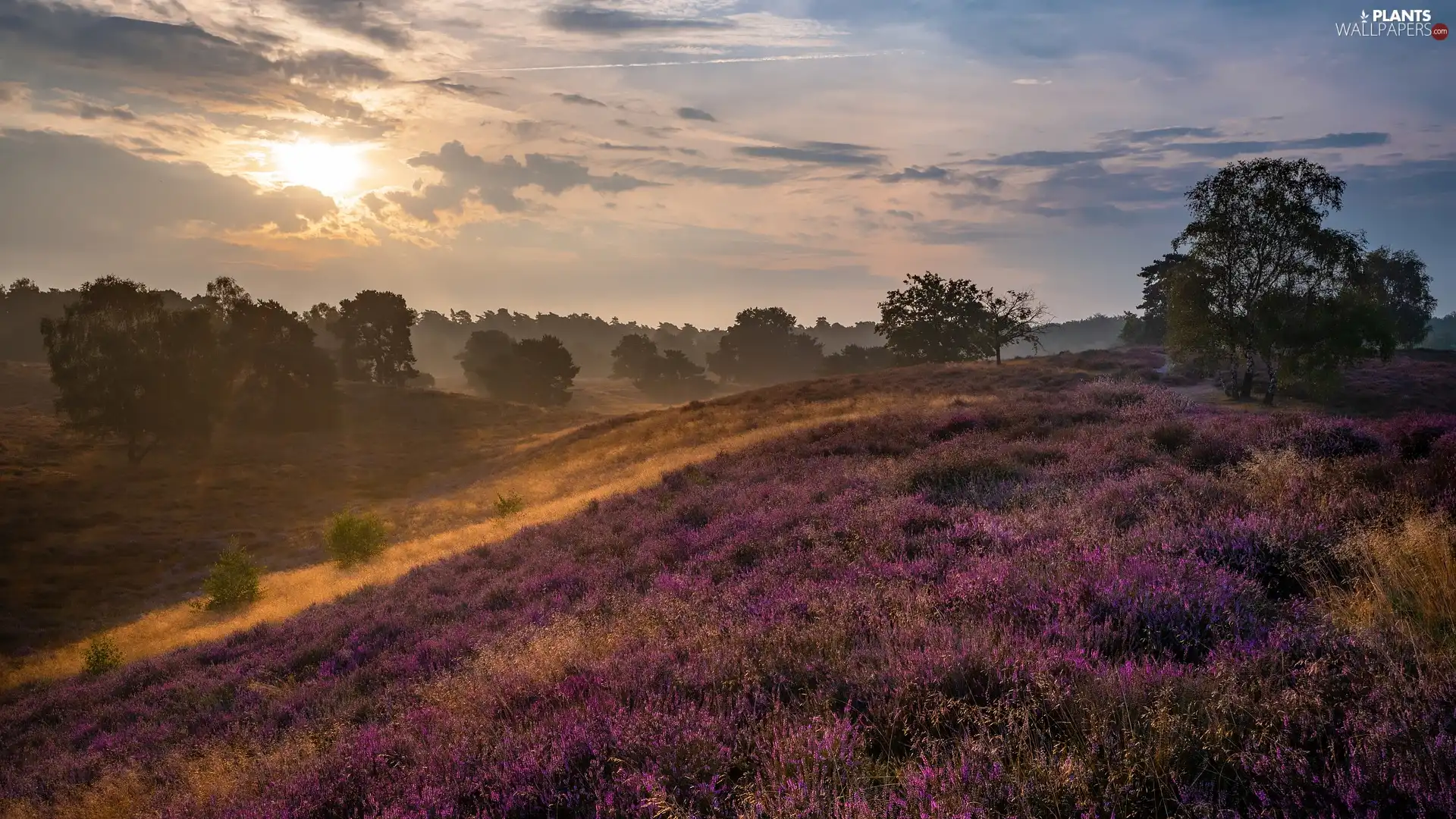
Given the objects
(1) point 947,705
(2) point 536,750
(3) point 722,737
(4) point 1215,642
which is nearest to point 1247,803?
(1) point 947,705

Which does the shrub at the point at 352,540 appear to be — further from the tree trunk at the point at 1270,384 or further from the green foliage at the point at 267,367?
the green foliage at the point at 267,367

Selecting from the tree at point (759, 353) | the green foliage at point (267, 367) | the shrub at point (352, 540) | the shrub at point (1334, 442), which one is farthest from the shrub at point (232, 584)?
the tree at point (759, 353)

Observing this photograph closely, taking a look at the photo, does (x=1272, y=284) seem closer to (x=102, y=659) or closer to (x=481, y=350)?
(x=102, y=659)

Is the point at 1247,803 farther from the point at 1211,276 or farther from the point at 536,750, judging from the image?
the point at 1211,276

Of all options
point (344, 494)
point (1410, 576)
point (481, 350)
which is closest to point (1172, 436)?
point (1410, 576)

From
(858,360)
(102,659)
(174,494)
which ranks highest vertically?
(858,360)

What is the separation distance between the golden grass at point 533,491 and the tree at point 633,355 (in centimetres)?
8586

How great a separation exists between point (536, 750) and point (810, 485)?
25.8 ft

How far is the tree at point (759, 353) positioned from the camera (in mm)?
148500

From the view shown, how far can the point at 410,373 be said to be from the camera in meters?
95.8

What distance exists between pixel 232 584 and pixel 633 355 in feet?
395

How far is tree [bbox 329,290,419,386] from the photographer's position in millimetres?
92438

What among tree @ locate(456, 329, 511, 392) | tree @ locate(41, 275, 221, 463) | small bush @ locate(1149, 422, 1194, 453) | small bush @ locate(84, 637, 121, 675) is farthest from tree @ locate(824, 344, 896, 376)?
small bush @ locate(84, 637, 121, 675)

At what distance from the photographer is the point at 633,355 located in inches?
5541
